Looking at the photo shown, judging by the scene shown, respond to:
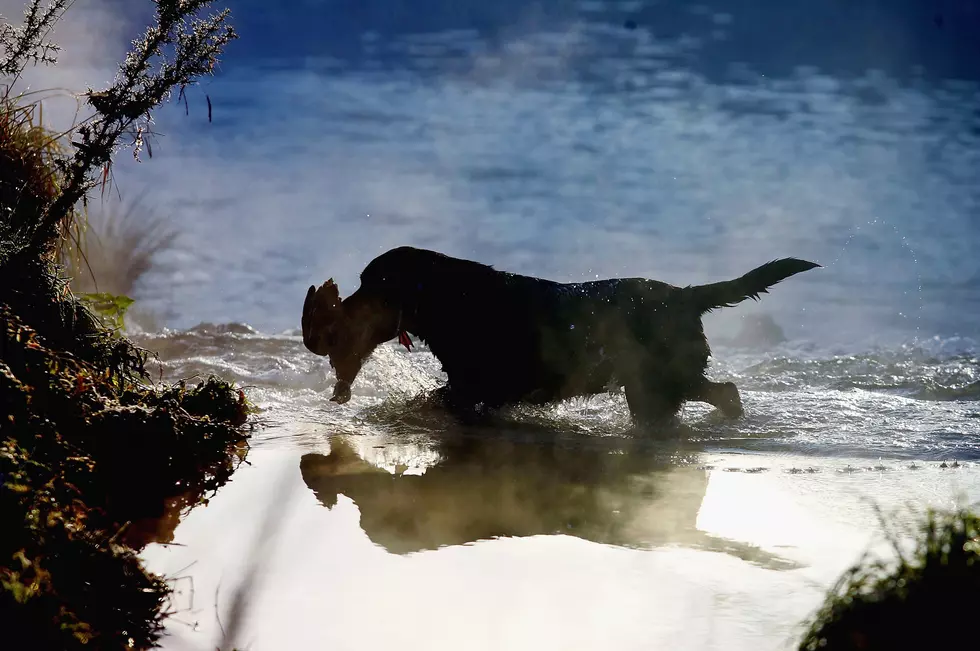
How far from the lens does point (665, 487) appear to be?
3.33 meters

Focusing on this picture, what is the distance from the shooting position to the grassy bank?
1.75 meters

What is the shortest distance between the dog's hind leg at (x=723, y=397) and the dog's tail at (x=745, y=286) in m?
0.55

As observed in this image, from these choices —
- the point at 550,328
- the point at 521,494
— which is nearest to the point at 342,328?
the point at 550,328

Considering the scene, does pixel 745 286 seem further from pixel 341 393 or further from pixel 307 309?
pixel 307 309

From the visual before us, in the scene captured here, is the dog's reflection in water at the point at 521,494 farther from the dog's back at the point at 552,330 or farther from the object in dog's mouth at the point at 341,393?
the object in dog's mouth at the point at 341,393

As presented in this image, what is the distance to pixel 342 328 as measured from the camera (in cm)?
576

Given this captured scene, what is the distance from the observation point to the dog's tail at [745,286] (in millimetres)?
5348

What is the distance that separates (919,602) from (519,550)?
1.12 m

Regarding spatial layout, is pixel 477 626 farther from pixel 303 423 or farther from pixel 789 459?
pixel 303 423

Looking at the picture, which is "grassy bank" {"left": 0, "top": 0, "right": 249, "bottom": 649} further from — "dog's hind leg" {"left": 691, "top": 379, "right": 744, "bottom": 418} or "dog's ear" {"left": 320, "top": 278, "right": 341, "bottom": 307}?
"dog's hind leg" {"left": 691, "top": 379, "right": 744, "bottom": 418}

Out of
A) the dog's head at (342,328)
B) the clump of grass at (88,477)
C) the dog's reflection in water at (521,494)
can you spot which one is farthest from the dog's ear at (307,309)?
the clump of grass at (88,477)

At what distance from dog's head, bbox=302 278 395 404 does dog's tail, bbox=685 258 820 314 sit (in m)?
2.17

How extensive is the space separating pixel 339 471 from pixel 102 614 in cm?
184

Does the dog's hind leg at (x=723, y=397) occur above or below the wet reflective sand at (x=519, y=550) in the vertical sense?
below
